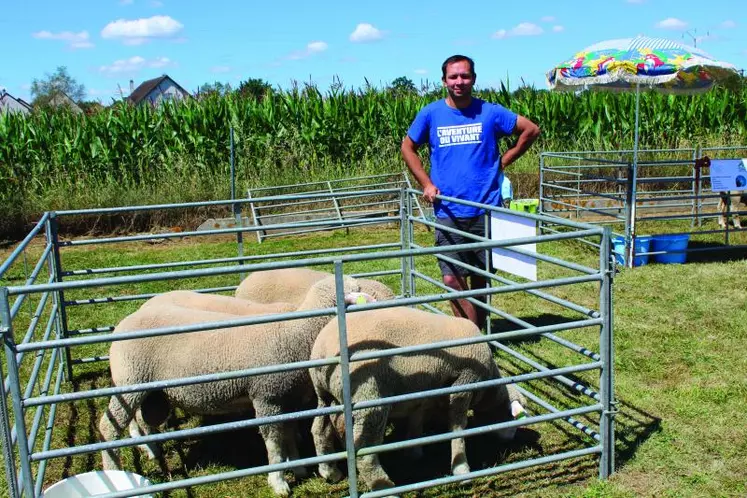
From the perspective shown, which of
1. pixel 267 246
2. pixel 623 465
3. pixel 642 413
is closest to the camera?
pixel 623 465

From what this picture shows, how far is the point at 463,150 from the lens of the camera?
5.55m

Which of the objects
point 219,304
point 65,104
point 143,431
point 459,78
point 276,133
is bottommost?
point 143,431

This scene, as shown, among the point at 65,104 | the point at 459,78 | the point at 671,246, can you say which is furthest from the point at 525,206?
the point at 65,104

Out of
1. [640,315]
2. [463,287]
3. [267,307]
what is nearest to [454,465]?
[267,307]

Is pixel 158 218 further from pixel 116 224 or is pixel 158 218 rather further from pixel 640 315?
pixel 640 315

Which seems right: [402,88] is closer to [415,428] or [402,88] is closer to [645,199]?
[645,199]

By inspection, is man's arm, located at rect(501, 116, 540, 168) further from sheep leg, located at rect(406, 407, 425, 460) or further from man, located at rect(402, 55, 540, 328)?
sheep leg, located at rect(406, 407, 425, 460)

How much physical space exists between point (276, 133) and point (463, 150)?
1172 cm

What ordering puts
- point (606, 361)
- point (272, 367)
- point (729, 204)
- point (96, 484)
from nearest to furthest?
point (272, 367) < point (96, 484) < point (606, 361) < point (729, 204)

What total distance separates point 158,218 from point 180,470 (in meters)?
10.2

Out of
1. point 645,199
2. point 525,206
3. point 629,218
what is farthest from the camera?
point 645,199

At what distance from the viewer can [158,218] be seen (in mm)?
13938

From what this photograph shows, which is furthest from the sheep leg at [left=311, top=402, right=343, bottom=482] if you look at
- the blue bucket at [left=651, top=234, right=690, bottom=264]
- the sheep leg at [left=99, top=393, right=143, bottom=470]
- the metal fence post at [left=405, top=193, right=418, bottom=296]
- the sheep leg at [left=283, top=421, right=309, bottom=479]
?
the blue bucket at [left=651, top=234, right=690, bottom=264]

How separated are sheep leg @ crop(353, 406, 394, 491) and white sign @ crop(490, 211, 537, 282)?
4.11 ft
